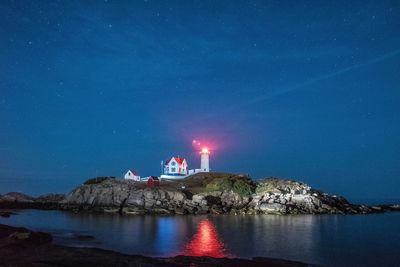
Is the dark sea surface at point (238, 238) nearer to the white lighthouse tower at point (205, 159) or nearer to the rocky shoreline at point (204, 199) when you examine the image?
the rocky shoreline at point (204, 199)

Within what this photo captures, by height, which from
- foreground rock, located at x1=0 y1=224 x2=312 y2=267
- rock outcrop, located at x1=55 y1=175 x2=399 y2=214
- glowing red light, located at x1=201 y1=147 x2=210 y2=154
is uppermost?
glowing red light, located at x1=201 y1=147 x2=210 y2=154

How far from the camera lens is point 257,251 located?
44094 mm

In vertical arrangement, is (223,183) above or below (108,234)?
above

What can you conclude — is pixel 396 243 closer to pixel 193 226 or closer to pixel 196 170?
pixel 193 226

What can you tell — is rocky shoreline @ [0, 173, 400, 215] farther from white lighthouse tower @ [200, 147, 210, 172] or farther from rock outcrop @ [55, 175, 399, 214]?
white lighthouse tower @ [200, 147, 210, 172]

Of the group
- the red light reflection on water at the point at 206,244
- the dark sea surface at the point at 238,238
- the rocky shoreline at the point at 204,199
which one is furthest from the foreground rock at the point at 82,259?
the rocky shoreline at the point at 204,199

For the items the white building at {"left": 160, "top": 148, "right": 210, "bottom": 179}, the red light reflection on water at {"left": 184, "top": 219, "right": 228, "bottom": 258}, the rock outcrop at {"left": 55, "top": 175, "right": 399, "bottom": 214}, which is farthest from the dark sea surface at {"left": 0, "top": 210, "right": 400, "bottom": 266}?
the white building at {"left": 160, "top": 148, "right": 210, "bottom": 179}

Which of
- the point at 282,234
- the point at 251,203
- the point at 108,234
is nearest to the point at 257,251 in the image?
the point at 282,234

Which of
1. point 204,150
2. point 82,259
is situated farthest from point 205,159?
point 82,259

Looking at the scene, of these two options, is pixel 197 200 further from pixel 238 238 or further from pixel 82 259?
pixel 82 259

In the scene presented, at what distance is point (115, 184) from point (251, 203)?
30.9 m

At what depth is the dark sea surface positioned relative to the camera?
141 ft

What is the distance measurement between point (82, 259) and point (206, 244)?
57.5 feet

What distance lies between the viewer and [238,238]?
53.2m
